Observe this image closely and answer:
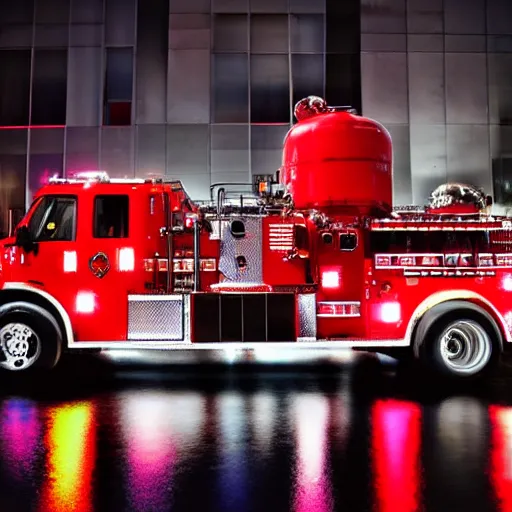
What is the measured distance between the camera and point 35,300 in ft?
26.3

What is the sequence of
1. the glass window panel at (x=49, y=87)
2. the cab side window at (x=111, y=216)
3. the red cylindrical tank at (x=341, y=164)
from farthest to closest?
the glass window panel at (x=49, y=87)
the red cylindrical tank at (x=341, y=164)
the cab side window at (x=111, y=216)

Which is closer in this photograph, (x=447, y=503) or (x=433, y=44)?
(x=447, y=503)

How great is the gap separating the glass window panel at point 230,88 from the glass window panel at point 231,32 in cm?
26

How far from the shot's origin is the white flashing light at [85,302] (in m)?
7.96

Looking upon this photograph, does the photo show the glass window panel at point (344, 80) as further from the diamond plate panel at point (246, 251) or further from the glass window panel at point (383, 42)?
the diamond plate panel at point (246, 251)

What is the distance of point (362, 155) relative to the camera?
8.68m

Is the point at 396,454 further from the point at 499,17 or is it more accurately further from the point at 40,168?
→ the point at 499,17

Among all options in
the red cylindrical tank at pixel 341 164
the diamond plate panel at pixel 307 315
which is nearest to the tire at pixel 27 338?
the diamond plate panel at pixel 307 315

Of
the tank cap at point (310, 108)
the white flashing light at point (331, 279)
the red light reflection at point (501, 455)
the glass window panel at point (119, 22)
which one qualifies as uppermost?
the glass window panel at point (119, 22)

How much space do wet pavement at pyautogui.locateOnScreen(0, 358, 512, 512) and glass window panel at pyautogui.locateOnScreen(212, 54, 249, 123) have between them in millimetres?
11417

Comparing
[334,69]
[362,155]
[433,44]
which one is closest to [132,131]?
[334,69]

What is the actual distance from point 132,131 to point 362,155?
11.0 m

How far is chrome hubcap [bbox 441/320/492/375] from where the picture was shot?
8.03 meters

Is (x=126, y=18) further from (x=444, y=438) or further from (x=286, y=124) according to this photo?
(x=444, y=438)
